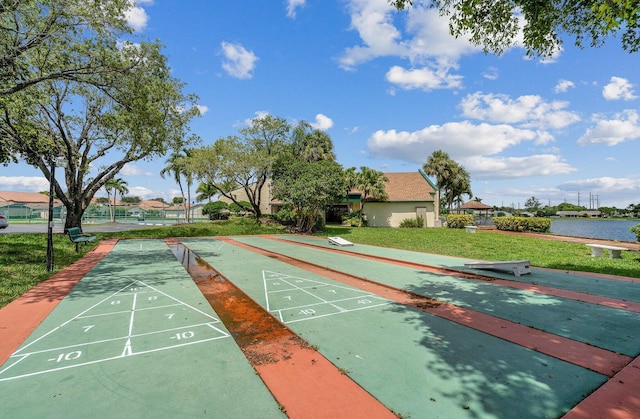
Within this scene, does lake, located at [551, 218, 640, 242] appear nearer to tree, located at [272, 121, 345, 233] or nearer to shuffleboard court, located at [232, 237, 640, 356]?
tree, located at [272, 121, 345, 233]

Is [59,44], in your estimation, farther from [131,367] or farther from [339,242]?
[339,242]

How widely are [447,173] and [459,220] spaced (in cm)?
1709

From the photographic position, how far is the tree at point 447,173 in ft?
141

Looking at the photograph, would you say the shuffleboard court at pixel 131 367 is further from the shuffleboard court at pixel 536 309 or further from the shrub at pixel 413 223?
the shrub at pixel 413 223

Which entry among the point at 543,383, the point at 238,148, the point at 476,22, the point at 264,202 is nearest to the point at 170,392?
the point at 543,383

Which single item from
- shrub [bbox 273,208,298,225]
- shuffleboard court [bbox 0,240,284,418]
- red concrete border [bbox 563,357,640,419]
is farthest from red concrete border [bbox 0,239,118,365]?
shrub [bbox 273,208,298,225]

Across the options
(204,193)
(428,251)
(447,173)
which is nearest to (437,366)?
(428,251)

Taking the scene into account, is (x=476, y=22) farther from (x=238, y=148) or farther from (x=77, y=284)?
(x=238, y=148)

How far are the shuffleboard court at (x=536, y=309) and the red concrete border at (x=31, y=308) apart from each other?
734 centimetres

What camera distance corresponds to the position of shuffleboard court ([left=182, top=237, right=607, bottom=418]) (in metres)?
2.89

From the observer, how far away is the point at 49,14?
8.56 metres

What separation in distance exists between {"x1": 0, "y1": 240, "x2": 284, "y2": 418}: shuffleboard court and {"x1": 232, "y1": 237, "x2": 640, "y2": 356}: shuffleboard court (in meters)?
4.67

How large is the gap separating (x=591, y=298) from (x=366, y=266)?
604 cm

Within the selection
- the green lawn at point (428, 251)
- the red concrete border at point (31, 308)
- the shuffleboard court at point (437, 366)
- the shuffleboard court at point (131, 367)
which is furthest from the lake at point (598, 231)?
the red concrete border at point (31, 308)
